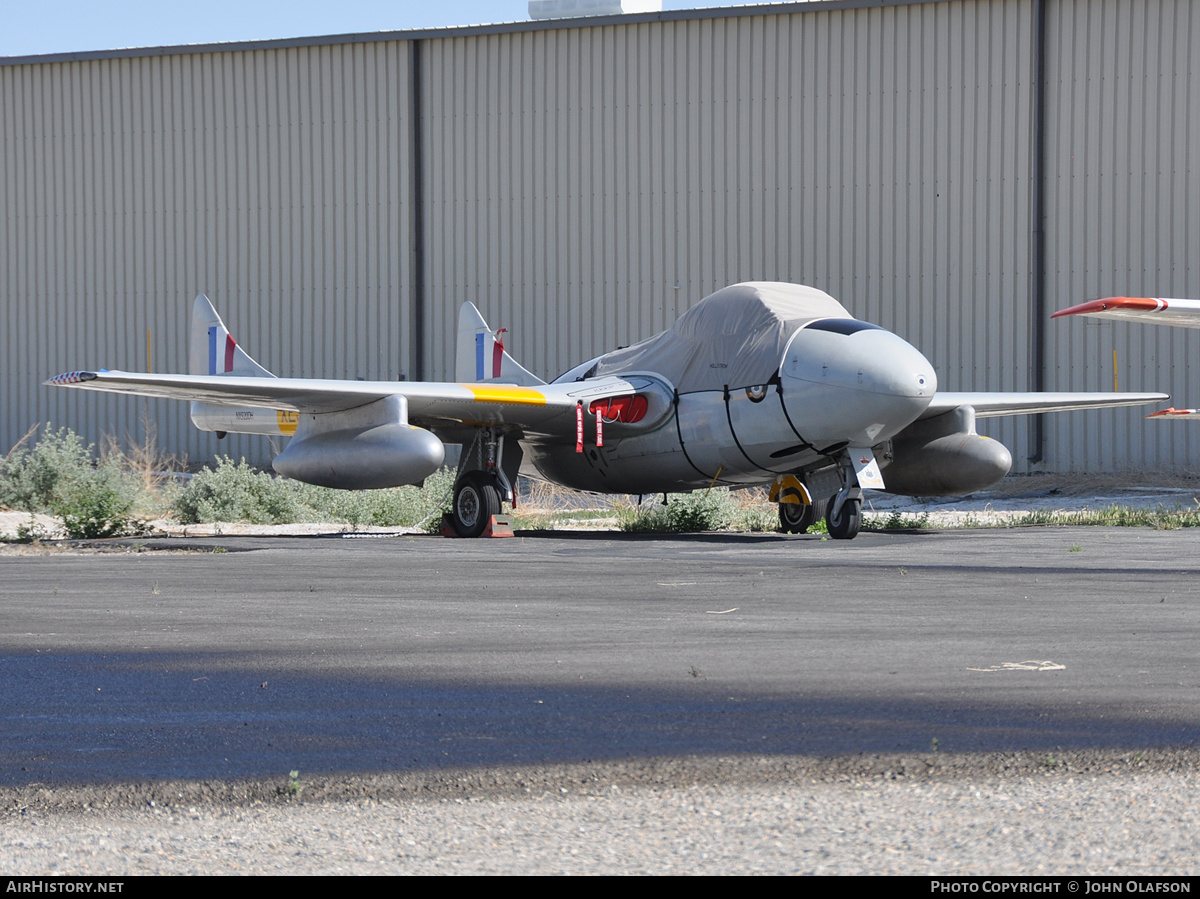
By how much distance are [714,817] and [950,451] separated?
14651mm

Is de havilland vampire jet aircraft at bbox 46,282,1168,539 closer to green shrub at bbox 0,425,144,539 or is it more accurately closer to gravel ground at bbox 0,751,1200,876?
green shrub at bbox 0,425,144,539

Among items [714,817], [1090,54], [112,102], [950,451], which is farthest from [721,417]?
[112,102]

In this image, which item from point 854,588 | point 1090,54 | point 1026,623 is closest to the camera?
point 1026,623

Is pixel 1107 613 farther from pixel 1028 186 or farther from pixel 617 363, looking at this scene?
pixel 1028 186

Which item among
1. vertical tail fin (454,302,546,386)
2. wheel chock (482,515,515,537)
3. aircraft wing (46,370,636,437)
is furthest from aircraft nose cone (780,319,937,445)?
vertical tail fin (454,302,546,386)

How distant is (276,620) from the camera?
7.75 meters

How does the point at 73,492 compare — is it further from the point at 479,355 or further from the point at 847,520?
the point at 847,520

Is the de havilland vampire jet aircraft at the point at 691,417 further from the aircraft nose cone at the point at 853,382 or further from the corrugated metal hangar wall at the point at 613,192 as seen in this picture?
the corrugated metal hangar wall at the point at 613,192

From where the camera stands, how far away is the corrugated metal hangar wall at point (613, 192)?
1060 inches

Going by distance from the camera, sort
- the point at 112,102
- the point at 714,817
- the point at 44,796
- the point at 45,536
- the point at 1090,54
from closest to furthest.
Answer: the point at 714,817 < the point at 44,796 < the point at 45,536 < the point at 1090,54 < the point at 112,102

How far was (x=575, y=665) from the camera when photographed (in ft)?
19.4

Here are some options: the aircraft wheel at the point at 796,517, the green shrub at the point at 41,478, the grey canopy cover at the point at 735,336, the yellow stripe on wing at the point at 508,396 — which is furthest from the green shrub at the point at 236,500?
the aircraft wheel at the point at 796,517

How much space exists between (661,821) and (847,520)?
12408mm

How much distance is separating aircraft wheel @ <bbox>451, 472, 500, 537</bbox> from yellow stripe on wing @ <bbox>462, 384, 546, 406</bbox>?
1.39m
